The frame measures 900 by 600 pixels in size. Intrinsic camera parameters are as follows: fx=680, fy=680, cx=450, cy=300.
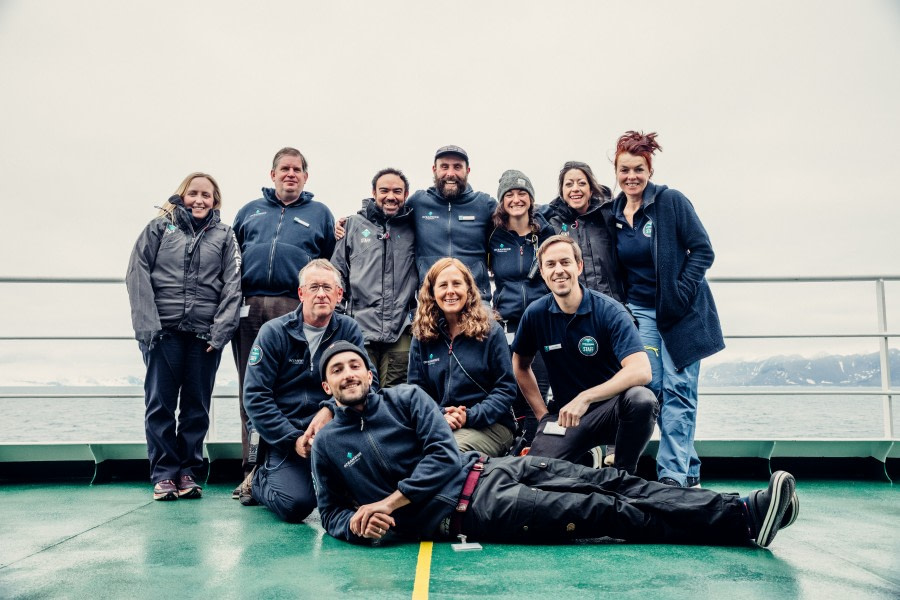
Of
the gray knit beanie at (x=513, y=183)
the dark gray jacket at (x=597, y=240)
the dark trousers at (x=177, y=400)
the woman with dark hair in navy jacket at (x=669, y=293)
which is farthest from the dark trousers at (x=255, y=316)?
the woman with dark hair in navy jacket at (x=669, y=293)

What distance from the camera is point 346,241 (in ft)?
13.2

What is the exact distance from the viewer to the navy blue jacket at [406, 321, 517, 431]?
10.8ft

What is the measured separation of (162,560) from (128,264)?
193 cm

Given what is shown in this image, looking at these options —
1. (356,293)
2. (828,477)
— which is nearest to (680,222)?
(356,293)

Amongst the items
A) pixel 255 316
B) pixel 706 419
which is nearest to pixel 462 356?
pixel 255 316

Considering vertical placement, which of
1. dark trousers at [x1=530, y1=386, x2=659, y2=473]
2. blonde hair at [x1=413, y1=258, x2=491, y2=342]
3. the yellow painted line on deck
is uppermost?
blonde hair at [x1=413, y1=258, x2=491, y2=342]

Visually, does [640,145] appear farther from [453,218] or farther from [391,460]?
[391,460]

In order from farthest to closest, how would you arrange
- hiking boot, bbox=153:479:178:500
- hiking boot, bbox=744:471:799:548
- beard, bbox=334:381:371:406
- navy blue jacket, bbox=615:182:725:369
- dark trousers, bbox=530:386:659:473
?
1. hiking boot, bbox=153:479:178:500
2. navy blue jacket, bbox=615:182:725:369
3. dark trousers, bbox=530:386:659:473
4. beard, bbox=334:381:371:406
5. hiking boot, bbox=744:471:799:548

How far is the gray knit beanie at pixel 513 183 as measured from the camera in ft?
12.4

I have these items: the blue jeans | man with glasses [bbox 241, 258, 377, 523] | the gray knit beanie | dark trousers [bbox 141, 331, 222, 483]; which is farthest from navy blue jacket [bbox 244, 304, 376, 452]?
the blue jeans

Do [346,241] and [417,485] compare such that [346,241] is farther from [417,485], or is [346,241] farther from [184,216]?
[417,485]

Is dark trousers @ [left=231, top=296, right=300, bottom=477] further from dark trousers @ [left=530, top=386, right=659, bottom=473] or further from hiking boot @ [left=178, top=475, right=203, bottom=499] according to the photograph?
dark trousers @ [left=530, top=386, right=659, bottom=473]

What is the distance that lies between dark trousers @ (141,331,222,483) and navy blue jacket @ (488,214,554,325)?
1685 mm

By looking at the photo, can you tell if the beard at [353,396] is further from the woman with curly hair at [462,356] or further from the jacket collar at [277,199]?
the jacket collar at [277,199]
